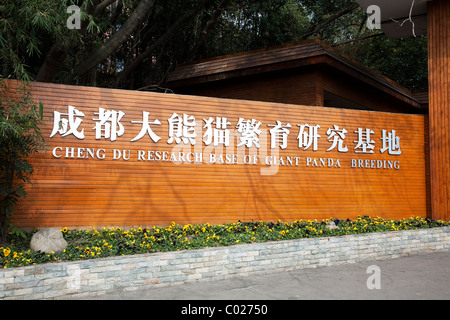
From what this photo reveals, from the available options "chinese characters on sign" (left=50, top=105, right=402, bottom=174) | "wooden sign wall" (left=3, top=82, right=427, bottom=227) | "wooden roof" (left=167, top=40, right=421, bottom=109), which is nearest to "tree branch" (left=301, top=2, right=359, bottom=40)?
"wooden roof" (left=167, top=40, right=421, bottom=109)

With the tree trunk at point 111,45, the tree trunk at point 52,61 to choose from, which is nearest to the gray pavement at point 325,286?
the tree trunk at point 52,61

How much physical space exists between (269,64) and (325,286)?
6.48 m

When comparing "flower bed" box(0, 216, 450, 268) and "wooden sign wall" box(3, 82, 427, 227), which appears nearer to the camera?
"flower bed" box(0, 216, 450, 268)

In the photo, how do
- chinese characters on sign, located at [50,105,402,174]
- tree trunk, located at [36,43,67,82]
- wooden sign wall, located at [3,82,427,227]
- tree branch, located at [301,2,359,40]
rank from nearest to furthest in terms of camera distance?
wooden sign wall, located at [3,82,427,227]
chinese characters on sign, located at [50,105,402,174]
tree trunk, located at [36,43,67,82]
tree branch, located at [301,2,359,40]

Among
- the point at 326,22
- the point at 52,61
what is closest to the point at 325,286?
the point at 52,61

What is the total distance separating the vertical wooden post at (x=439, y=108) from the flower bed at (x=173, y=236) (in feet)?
2.41

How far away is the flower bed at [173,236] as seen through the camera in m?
5.19

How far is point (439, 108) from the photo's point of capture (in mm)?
8992

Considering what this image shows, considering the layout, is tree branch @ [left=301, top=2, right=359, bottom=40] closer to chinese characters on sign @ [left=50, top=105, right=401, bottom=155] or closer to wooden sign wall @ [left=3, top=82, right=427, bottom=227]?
wooden sign wall @ [left=3, top=82, right=427, bottom=227]

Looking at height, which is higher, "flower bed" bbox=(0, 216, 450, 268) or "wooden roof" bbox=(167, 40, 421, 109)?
"wooden roof" bbox=(167, 40, 421, 109)

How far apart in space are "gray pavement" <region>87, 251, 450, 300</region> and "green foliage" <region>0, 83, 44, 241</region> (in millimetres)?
1998

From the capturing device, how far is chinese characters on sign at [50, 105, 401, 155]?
22.0 ft

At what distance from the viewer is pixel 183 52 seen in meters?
13.9
